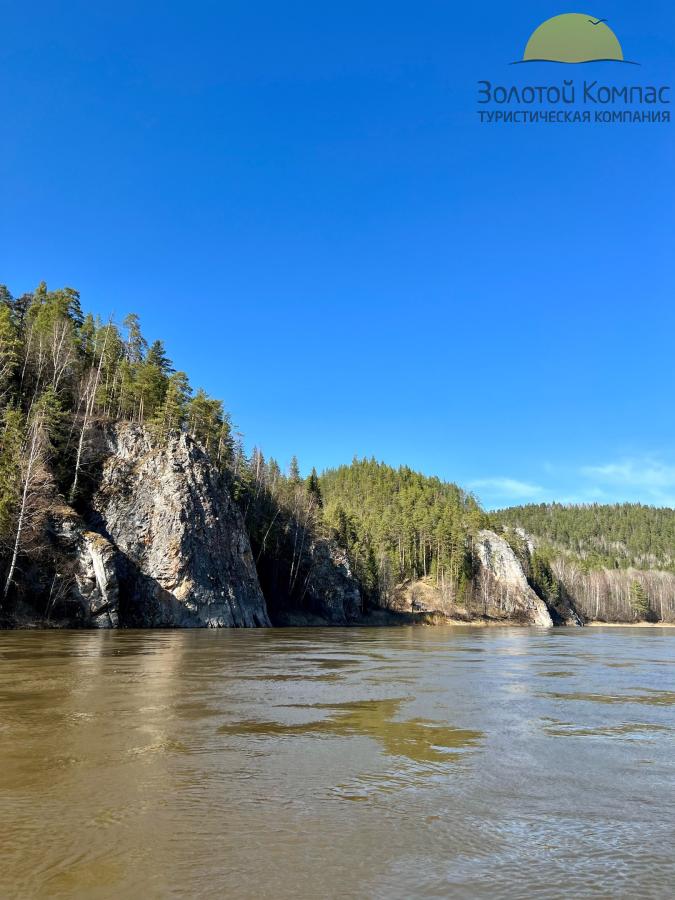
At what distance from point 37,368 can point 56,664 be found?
49.0 meters

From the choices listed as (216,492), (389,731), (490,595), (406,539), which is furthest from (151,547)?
(490,595)

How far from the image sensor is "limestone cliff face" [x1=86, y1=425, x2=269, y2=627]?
49125mm

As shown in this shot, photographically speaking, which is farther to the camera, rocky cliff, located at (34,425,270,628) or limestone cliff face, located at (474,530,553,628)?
limestone cliff face, located at (474,530,553,628)

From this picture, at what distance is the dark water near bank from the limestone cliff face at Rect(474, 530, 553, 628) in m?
114

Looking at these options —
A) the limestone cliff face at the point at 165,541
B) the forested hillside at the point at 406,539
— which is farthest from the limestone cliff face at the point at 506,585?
the limestone cliff face at the point at 165,541

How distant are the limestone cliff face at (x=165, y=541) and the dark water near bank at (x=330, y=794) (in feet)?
124

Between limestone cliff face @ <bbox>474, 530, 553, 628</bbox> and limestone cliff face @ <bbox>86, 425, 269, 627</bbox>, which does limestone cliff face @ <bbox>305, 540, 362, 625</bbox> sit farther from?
limestone cliff face @ <bbox>474, 530, 553, 628</bbox>

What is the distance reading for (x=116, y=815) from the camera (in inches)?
187

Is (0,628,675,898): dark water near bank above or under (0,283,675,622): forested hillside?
under

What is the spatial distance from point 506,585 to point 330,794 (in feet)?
408

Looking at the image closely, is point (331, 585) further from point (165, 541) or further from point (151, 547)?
point (151, 547)

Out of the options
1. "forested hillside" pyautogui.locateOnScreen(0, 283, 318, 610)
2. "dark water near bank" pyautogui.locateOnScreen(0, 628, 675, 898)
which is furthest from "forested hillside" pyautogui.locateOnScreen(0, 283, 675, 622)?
"dark water near bank" pyautogui.locateOnScreen(0, 628, 675, 898)

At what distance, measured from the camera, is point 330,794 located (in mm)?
5457

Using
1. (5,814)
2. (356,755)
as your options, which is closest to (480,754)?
(356,755)
